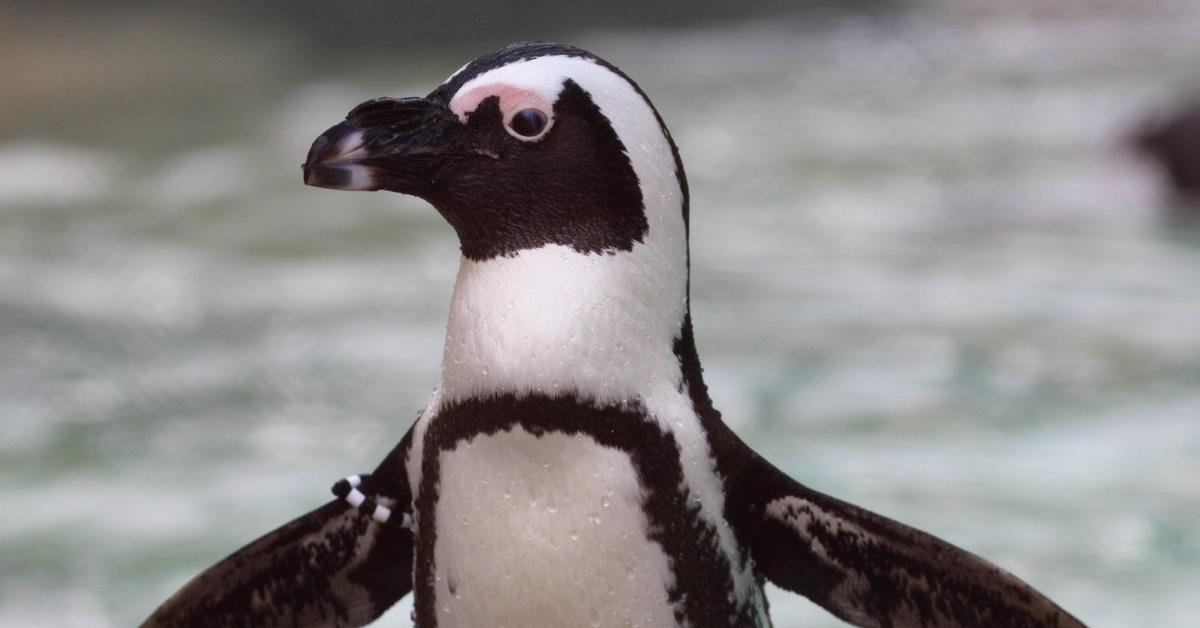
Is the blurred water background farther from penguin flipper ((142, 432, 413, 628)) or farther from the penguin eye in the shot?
the penguin eye

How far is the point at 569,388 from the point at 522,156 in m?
0.13

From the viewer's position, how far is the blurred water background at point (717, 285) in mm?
2352

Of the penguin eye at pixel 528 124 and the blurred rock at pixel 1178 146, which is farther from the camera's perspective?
the blurred rock at pixel 1178 146

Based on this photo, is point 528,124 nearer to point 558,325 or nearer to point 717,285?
point 558,325

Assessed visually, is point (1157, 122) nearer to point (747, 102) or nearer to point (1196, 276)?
point (1196, 276)

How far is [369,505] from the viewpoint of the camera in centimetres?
110

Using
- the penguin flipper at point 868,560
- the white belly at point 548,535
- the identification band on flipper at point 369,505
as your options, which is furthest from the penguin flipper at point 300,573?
the penguin flipper at point 868,560

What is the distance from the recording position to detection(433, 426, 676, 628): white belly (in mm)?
991

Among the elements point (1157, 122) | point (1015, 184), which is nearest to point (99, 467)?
point (1015, 184)

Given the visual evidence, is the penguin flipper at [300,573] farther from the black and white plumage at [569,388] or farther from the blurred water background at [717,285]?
the blurred water background at [717,285]

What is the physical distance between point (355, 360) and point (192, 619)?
1.95m

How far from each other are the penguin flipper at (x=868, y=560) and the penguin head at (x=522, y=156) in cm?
18

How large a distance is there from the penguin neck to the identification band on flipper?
12 centimetres

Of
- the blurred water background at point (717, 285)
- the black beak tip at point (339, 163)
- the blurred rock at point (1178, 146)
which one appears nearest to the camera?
the black beak tip at point (339, 163)
